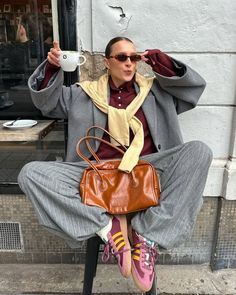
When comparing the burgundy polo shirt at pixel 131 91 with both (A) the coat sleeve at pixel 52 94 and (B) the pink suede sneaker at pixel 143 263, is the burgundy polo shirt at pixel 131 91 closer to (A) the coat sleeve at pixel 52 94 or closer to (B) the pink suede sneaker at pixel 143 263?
(A) the coat sleeve at pixel 52 94

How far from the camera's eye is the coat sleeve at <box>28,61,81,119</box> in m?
2.18

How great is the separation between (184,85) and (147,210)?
76 centimetres

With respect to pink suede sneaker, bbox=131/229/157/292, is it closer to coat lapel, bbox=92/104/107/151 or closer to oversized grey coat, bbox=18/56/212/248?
oversized grey coat, bbox=18/56/212/248

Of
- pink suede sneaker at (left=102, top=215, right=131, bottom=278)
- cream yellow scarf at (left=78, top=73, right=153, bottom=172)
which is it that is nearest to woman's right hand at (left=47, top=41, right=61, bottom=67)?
cream yellow scarf at (left=78, top=73, right=153, bottom=172)

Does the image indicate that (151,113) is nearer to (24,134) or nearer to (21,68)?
(24,134)

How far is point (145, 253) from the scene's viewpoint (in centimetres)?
192

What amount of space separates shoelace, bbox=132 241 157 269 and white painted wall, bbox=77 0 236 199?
3.00 ft

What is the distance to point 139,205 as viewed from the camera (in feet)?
6.40

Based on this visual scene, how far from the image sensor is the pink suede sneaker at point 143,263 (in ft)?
6.20

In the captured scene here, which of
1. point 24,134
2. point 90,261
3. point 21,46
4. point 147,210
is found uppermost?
point 21,46

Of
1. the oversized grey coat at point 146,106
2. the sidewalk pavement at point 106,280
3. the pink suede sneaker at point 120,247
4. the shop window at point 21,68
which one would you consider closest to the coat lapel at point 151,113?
the oversized grey coat at point 146,106

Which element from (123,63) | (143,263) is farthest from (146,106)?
(143,263)

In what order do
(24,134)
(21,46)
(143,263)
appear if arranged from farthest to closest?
(21,46), (24,134), (143,263)

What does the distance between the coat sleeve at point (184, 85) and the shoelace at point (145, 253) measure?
0.89 meters
